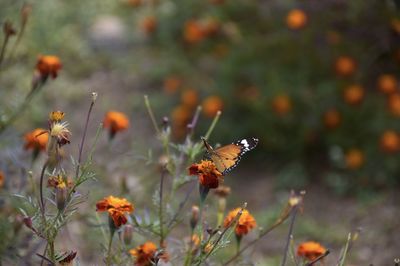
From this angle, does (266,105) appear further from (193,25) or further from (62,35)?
(62,35)

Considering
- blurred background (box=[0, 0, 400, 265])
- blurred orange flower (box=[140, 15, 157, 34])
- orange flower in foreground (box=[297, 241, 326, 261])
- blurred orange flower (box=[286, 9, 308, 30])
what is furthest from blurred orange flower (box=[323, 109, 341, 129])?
orange flower in foreground (box=[297, 241, 326, 261])

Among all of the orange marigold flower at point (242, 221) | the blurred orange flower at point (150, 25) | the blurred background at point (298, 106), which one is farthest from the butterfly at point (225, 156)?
the blurred orange flower at point (150, 25)

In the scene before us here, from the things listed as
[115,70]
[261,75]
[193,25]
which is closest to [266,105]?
[261,75]

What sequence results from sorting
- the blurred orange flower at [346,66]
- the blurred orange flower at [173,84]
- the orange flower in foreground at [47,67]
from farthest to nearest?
1. the blurred orange flower at [173,84]
2. the blurred orange flower at [346,66]
3. the orange flower in foreground at [47,67]

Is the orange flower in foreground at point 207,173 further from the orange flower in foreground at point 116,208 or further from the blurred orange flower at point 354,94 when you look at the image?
the blurred orange flower at point 354,94

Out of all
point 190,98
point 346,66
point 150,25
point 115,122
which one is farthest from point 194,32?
point 115,122
